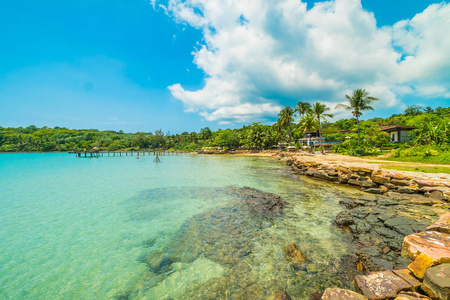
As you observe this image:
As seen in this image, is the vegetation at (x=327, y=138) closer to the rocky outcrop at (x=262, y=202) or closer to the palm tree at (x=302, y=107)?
the palm tree at (x=302, y=107)

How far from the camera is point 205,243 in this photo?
6547 mm

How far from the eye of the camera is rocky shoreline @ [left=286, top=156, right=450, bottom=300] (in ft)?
10.7

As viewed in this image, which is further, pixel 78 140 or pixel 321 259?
pixel 78 140

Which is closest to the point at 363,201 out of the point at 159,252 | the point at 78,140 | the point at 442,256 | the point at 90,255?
the point at 442,256

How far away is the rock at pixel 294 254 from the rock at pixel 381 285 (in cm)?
170

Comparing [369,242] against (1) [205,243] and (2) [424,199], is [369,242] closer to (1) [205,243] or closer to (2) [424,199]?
(1) [205,243]

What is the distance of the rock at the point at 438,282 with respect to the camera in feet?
9.01

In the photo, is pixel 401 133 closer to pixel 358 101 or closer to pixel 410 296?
pixel 358 101

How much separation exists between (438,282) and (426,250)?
141 centimetres

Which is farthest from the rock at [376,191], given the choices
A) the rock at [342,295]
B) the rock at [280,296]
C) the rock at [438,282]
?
the rock at [280,296]

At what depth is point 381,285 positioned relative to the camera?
3447 millimetres

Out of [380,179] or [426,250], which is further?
[380,179]

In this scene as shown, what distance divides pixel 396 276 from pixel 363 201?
7.98 m

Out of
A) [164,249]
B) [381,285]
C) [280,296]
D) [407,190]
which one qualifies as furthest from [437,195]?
[164,249]
